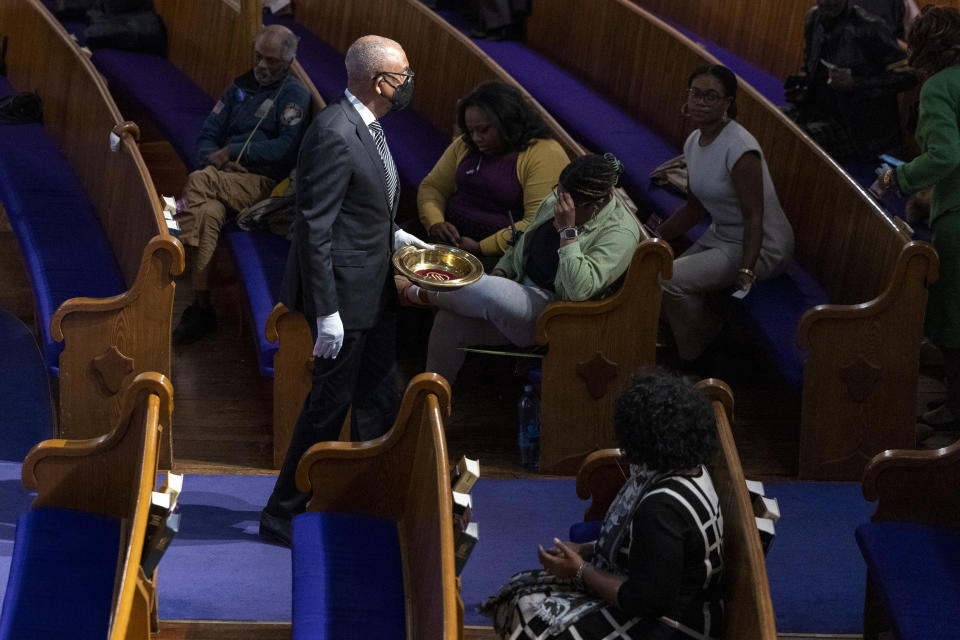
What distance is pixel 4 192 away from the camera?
5.46 m

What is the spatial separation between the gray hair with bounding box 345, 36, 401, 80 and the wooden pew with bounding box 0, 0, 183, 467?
939 mm

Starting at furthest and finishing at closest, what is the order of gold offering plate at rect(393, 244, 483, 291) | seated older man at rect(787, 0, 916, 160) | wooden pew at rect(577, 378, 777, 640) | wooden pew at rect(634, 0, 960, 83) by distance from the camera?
wooden pew at rect(634, 0, 960, 83), seated older man at rect(787, 0, 916, 160), gold offering plate at rect(393, 244, 483, 291), wooden pew at rect(577, 378, 777, 640)

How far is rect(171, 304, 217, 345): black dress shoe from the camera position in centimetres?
531

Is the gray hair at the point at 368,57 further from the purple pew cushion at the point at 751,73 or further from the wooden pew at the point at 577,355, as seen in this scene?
the purple pew cushion at the point at 751,73

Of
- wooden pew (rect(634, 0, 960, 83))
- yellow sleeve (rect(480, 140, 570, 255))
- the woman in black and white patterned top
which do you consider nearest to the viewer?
the woman in black and white patterned top

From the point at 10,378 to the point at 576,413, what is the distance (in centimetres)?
219

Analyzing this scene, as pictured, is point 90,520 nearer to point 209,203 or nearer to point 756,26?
point 209,203

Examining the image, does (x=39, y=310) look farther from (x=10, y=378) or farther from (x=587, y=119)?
(x=587, y=119)

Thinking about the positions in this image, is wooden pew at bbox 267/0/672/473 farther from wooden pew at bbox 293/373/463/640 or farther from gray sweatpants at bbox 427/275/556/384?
wooden pew at bbox 293/373/463/640

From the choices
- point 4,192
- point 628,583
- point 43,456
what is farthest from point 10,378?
point 628,583

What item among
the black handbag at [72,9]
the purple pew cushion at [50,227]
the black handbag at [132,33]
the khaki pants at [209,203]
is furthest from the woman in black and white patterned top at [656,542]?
the black handbag at [72,9]

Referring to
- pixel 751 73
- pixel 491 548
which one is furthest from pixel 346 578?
pixel 751 73

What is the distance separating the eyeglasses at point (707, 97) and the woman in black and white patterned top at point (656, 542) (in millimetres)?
1998

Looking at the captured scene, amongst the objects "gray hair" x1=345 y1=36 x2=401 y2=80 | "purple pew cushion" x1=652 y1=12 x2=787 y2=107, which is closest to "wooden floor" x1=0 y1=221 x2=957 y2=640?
"gray hair" x1=345 y1=36 x2=401 y2=80
